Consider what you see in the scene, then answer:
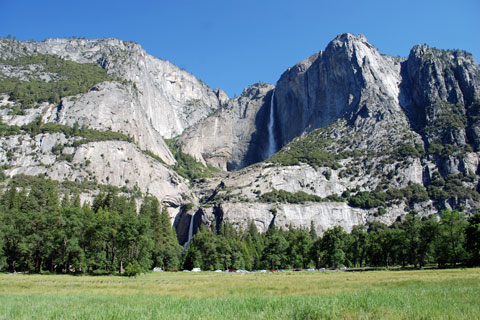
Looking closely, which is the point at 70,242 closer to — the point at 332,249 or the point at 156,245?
the point at 156,245

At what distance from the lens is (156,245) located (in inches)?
3585

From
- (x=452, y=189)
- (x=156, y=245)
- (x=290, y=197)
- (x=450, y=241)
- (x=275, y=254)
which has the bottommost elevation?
(x=275, y=254)

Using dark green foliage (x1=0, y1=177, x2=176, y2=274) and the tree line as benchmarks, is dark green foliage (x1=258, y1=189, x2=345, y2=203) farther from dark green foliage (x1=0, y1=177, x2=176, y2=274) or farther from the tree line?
dark green foliage (x1=0, y1=177, x2=176, y2=274)

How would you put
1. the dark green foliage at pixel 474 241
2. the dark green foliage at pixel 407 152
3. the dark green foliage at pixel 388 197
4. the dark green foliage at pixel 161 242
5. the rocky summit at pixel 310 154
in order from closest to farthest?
the dark green foliage at pixel 474 241
the dark green foliage at pixel 161 242
the dark green foliage at pixel 388 197
the rocky summit at pixel 310 154
the dark green foliage at pixel 407 152

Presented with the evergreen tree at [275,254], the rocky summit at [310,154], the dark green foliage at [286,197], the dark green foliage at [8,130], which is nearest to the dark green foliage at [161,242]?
the evergreen tree at [275,254]

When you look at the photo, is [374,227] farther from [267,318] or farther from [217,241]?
[267,318]

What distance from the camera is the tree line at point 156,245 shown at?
60.2m

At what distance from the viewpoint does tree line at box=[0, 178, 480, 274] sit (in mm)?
60156

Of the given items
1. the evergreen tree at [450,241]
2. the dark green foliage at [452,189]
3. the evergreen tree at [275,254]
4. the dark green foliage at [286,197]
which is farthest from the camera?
the dark green foliage at [286,197]

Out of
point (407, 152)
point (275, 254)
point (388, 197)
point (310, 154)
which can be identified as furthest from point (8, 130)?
point (407, 152)

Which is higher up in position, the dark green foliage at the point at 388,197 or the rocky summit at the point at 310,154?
the rocky summit at the point at 310,154

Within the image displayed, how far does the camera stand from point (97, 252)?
6269 centimetres

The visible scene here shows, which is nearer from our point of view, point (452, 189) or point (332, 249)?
point (332, 249)

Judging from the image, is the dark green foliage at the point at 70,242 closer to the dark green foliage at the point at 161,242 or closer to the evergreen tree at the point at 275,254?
the dark green foliage at the point at 161,242
